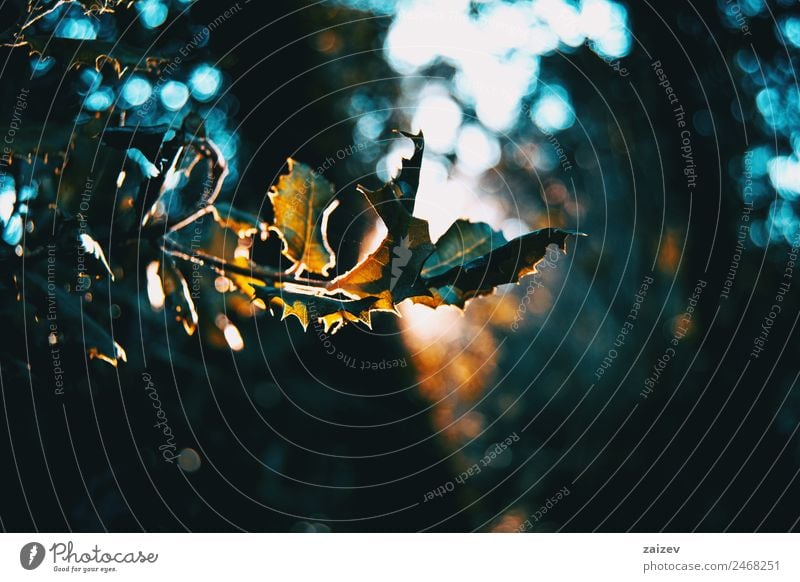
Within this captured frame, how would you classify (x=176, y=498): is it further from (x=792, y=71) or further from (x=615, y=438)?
(x=792, y=71)

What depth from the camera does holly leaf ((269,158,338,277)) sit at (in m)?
1.06

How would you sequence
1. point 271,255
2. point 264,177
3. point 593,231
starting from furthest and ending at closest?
point 593,231 → point 264,177 → point 271,255

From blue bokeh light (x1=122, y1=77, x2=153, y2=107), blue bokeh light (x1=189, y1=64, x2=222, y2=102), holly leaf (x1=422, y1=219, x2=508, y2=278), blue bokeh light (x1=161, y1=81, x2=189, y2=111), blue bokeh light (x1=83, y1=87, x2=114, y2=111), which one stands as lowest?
holly leaf (x1=422, y1=219, x2=508, y2=278)

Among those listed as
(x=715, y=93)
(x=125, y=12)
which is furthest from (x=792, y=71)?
(x=125, y=12)

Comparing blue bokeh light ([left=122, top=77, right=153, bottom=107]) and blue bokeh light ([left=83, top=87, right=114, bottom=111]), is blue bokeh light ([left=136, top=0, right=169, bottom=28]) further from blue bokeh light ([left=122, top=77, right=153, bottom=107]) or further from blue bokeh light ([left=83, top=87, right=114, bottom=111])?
blue bokeh light ([left=83, top=87, right=114, bottom=111])

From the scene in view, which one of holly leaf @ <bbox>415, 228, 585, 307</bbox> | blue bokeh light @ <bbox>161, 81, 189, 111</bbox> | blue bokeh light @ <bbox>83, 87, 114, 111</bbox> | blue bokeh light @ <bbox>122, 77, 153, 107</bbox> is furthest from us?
blue bokeh light @ <bbox>161, 81, 189, 111</bbox>

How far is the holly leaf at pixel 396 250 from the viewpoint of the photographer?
2.82 ft

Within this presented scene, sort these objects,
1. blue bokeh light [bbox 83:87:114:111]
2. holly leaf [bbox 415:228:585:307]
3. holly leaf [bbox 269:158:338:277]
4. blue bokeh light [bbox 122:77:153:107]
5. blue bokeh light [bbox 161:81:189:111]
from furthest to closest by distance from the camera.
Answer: blue bokeh light [bbox 161:81:189:111] → blue bokeh light [bbox 122:77:153:107] → blue bokeh light [bbox 83:87:114:111] → holly leaf [bbox 269:158:338:277] → holly leaf [bbox 415:228:585:307]

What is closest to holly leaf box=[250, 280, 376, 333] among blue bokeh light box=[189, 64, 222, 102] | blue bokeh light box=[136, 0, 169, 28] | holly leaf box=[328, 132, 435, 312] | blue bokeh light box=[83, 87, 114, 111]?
holly leaf box=[328, 132, 435, 312]

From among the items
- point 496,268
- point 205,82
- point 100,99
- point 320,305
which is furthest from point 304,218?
point 205,82

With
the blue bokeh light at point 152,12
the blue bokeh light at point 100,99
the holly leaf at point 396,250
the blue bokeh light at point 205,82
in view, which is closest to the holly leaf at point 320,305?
the holly leaf at point 396,250

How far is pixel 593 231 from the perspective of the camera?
3.71 m

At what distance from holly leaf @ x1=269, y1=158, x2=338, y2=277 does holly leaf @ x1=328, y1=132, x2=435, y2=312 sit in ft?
0.52

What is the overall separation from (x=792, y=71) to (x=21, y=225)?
11.3 ft
